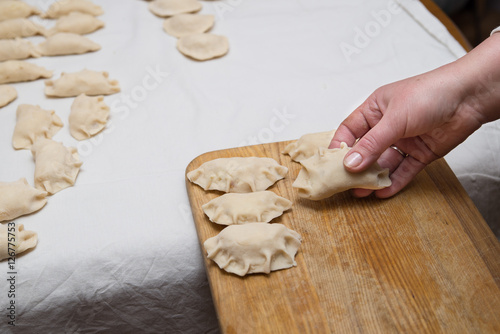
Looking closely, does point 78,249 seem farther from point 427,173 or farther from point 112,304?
point 427,173

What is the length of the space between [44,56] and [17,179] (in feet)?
2.31

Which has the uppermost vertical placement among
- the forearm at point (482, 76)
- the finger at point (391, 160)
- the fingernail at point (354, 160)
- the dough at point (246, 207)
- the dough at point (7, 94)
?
the forearm at point (482, 76)

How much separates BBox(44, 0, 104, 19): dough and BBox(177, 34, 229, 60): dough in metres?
0.48

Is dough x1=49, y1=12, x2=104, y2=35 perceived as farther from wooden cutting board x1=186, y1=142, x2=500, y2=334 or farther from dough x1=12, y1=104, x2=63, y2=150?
wooden cutting board x1=186, y1=142, x2=500, y2=334

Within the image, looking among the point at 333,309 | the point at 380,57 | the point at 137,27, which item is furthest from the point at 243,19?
the point at 333,309

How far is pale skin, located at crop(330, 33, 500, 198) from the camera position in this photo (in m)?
1.29

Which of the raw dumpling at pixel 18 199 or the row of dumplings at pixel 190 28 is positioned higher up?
the row of dumplings at pixel 190 28

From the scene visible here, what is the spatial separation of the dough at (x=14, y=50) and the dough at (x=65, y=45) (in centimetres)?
5

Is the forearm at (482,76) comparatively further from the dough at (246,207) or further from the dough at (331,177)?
the dough at (246,207)

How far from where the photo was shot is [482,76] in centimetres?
133

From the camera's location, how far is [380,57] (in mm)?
1956

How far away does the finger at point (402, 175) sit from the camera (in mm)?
1361

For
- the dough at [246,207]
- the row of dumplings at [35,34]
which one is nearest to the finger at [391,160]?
the dough at [246,207]

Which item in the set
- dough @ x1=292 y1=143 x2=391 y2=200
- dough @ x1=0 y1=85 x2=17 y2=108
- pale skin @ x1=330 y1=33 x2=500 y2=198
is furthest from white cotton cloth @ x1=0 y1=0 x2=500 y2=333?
dough @ x1=292 y1=143 x2=391 y2=200
